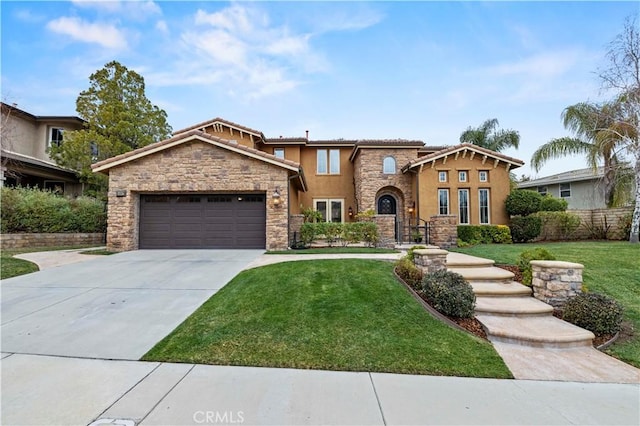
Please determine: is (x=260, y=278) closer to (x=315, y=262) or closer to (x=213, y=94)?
(x=315, y=262)

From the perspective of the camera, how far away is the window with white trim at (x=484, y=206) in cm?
1535

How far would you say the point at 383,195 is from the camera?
17.1 meters

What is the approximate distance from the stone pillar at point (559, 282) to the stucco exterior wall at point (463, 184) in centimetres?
988

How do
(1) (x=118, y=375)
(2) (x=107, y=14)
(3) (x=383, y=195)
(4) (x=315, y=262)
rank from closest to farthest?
(1) (x=118, y=375) < (4) (x=315, y=262) < (2) (x=107, y=14) < (3) (x=383, y=195)

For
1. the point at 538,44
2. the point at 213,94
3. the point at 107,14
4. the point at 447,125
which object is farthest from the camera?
the point at 447,125

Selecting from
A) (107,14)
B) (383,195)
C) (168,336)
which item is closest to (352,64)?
(383,195)

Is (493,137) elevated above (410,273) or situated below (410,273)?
above

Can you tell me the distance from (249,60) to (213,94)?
3609 mm

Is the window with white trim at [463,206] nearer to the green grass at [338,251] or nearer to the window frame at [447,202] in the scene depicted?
the window frame at [447,202]

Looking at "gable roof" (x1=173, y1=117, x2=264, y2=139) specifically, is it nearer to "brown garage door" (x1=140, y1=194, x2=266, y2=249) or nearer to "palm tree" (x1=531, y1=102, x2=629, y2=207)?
"brown garage door" (x1=140, y1=194, x2=266, y2=249)

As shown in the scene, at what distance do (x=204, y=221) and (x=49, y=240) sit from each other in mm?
7141

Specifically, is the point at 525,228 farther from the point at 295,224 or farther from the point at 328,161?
the point at 328,161

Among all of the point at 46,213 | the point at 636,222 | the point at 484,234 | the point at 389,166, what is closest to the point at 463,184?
the point at 484,234

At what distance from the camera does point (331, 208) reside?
727 inches
